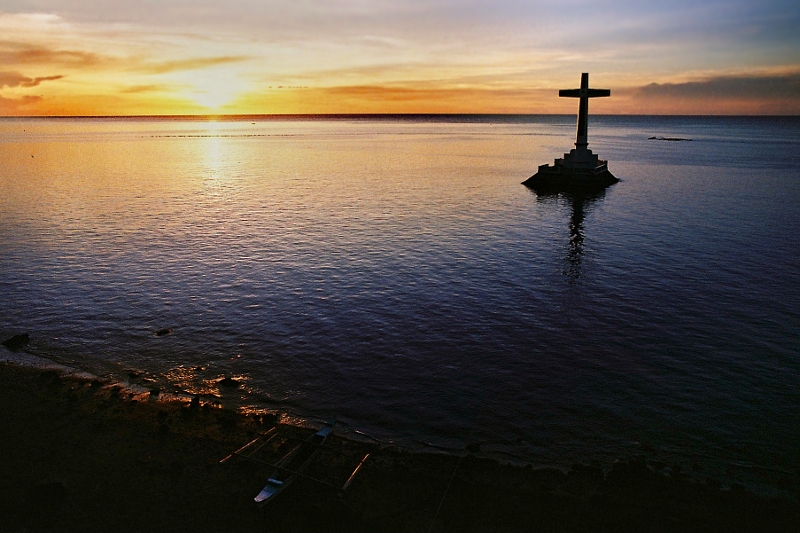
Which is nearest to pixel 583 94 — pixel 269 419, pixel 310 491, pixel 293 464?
pixel 269 419

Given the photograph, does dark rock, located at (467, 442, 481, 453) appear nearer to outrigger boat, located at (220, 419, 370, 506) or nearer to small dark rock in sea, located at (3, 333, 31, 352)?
outrigger boat, located at (220, 419, 370, 506)

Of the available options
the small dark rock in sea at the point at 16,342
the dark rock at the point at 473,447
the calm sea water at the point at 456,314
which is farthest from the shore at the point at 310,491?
the small dark rock in sea at the point at 16,342

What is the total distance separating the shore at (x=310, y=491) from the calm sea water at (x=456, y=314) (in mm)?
1337

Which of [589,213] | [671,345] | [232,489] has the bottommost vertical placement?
[232,489]

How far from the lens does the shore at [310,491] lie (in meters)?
13.9

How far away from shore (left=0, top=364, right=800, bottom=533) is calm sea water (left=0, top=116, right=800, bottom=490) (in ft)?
4.39

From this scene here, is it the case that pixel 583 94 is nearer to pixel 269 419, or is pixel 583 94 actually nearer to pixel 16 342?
pixel 269 419

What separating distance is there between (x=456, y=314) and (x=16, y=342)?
20742mm

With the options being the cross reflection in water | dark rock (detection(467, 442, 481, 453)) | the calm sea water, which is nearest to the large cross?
the cross reflection in water

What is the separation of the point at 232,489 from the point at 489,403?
9.44 m

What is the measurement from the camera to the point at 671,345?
2445 cm

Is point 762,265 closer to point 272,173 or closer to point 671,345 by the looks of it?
point 671,345

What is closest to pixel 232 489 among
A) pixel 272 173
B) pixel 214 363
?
pixel 214 363

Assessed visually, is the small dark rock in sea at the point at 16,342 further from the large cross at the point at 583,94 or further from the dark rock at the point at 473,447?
the large cross at the point at 583,94
